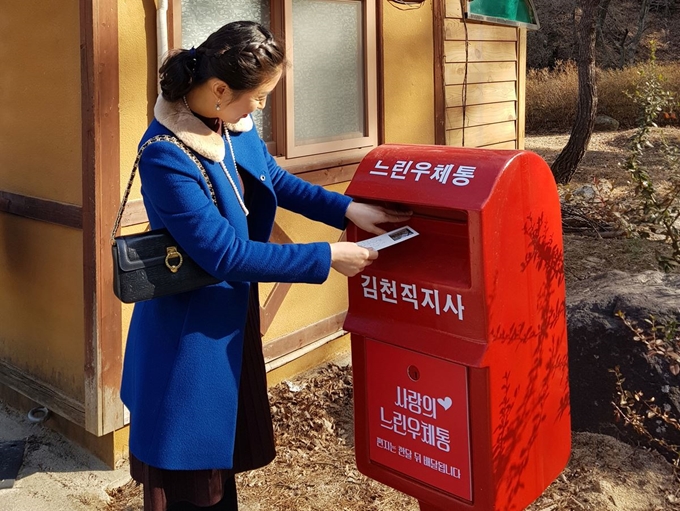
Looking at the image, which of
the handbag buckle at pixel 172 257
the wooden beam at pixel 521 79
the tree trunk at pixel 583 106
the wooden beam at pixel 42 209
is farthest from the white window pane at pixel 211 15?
the tree trunk at pixel 583 106

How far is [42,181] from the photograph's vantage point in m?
3.69

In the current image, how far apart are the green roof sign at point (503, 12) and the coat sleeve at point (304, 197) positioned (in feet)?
10.2

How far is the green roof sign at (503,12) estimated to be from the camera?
17.6 feet

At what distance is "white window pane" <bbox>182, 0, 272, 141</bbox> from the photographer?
374cm

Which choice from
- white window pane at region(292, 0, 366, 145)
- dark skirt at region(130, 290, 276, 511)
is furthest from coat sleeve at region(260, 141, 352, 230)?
white window pane at region(292, 0, 366, 145)

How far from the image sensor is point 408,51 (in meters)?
4.94

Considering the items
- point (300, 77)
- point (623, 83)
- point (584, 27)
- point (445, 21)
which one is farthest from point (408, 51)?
point (623, 83)

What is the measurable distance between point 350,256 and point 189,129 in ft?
1.77

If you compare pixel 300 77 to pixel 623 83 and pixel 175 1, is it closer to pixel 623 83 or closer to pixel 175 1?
pixel 175 1

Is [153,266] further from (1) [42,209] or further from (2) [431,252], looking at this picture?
(1) [42,209]

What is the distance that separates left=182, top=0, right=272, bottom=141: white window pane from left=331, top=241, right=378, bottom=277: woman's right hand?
72.5 inches

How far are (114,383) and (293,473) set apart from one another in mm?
857

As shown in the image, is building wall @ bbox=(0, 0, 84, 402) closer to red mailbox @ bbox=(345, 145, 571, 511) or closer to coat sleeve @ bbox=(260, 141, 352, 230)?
coat sleeve @ bbox=(260, 141, 352, 230)

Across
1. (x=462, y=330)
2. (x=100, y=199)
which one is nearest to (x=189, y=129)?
(x=462, y=330)
